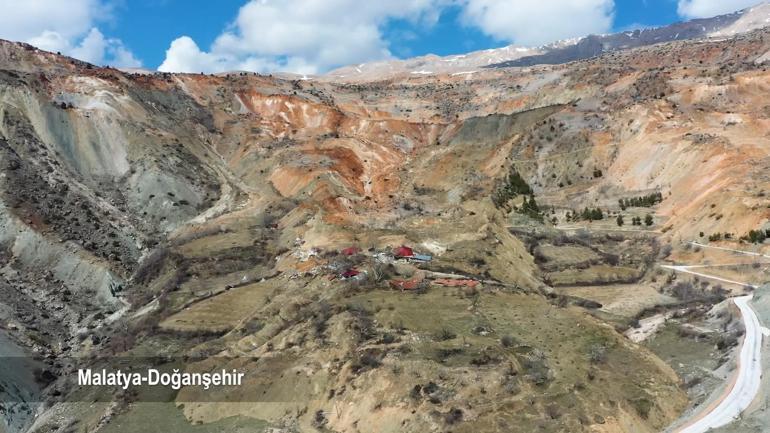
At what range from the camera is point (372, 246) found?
49.3 metres

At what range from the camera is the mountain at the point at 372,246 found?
28.2 m

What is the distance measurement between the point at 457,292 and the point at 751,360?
53.9 ft

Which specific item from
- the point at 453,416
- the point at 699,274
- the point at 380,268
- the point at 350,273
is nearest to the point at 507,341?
the point at 453,416

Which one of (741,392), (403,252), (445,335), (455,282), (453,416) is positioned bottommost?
(741,392)

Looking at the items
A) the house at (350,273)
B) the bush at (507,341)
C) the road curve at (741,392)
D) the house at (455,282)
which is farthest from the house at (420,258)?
the road curve at (741,392)

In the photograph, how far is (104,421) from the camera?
97.1ft

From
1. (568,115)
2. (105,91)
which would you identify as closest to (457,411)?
(568,115)

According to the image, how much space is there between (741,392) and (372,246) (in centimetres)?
2924

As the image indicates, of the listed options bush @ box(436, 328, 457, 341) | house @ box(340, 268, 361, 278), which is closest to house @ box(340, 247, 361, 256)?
house @ box(340, 268, 361, 278)

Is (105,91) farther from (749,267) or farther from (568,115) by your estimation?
(749,267)

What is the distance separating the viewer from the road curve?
23.3 m

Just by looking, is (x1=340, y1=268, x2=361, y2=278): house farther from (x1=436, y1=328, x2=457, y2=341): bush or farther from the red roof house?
(x1=436, y1=328, x2=457, y2=341): bush

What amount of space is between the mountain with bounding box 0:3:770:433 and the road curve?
3.01ft

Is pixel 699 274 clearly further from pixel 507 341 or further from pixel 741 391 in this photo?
pixel 507 341
